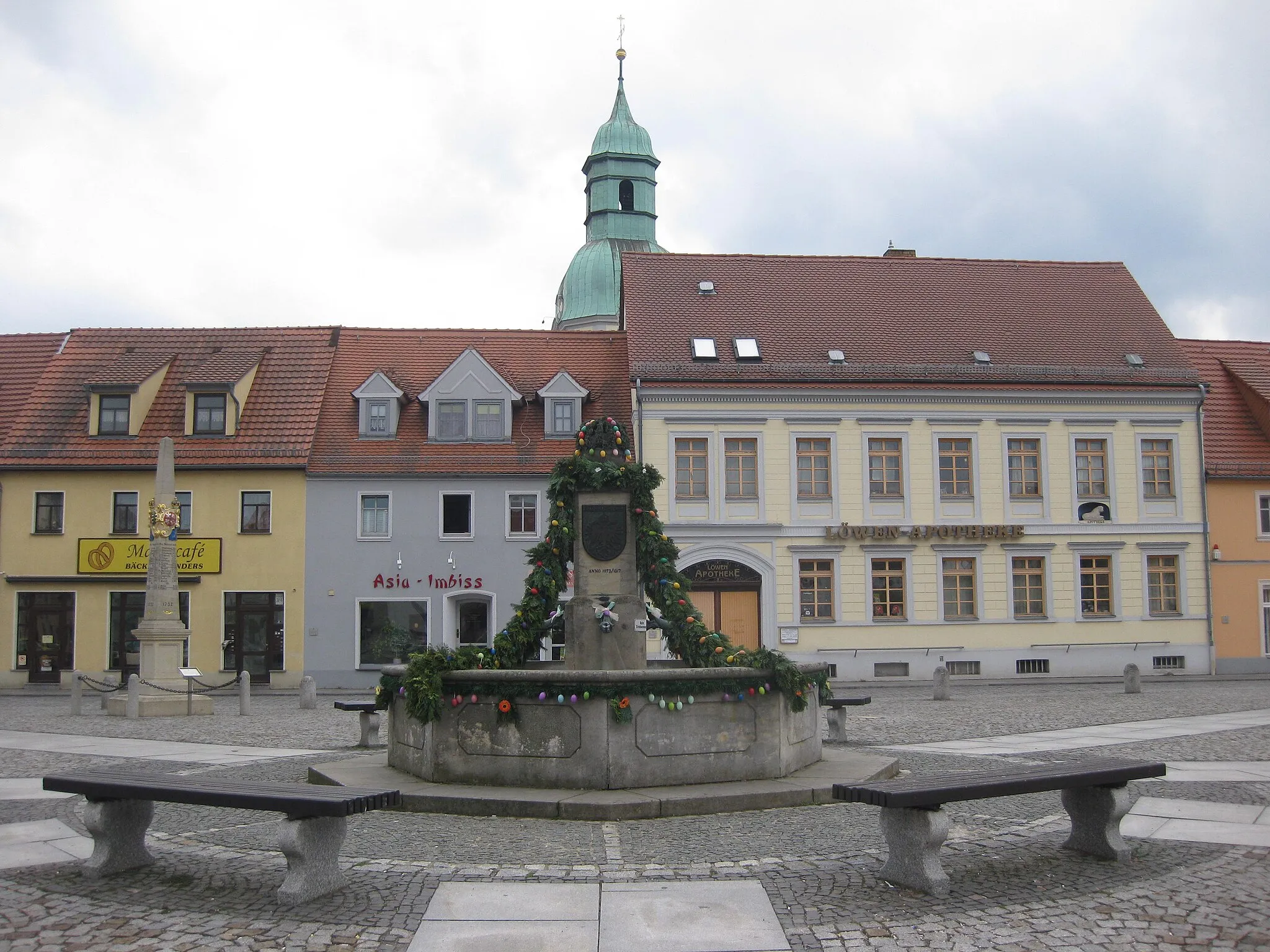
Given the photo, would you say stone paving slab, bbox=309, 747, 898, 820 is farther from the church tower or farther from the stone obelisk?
the church tower

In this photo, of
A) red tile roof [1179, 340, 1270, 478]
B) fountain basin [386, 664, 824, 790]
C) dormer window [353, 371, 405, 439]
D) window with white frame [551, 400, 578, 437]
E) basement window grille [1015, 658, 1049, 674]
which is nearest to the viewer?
fountain basin [386, 664, 824, 790]

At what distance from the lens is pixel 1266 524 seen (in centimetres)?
3503

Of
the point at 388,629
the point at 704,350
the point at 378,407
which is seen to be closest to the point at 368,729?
the point at 388,629

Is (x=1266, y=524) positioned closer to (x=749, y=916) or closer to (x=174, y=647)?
(x=174, y=647)

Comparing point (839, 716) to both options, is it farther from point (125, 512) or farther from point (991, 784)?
point (125, 512)

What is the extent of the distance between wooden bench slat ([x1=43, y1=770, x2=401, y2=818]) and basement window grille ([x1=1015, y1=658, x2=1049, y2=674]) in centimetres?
2816

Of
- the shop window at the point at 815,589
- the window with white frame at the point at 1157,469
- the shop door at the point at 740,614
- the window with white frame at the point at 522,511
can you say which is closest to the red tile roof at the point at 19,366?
the window with white frame at the point at 522,511

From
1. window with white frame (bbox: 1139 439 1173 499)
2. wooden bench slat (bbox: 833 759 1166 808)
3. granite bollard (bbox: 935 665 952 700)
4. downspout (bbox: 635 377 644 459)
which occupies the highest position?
downspout (bbox: 635 377 644 459)

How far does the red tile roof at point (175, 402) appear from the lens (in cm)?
3306

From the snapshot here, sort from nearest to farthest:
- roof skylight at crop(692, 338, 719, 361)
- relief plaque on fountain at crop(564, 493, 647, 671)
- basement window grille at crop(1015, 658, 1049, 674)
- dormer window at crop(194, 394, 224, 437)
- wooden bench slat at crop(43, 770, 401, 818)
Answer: wooden bench slat at crop(43, 770, 401, 818)
relief plaque on fountain at crop(564, 493, 647, 671)
basement window grille at crop(1015, 658, 1049, 674)
roof skylight at crop(692, 338, 719, 361)
dormer window at crop(194, 394, 224, 437)

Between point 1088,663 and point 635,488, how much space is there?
77.8 feet

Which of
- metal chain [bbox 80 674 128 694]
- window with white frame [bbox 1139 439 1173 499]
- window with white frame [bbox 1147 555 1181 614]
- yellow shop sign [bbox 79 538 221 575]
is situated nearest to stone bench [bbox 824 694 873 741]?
metal chain [bbox 80 674 128 694]

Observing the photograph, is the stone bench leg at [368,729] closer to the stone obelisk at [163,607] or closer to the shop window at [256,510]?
the stone obelisk at [163,607]

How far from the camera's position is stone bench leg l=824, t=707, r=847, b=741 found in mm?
16109
